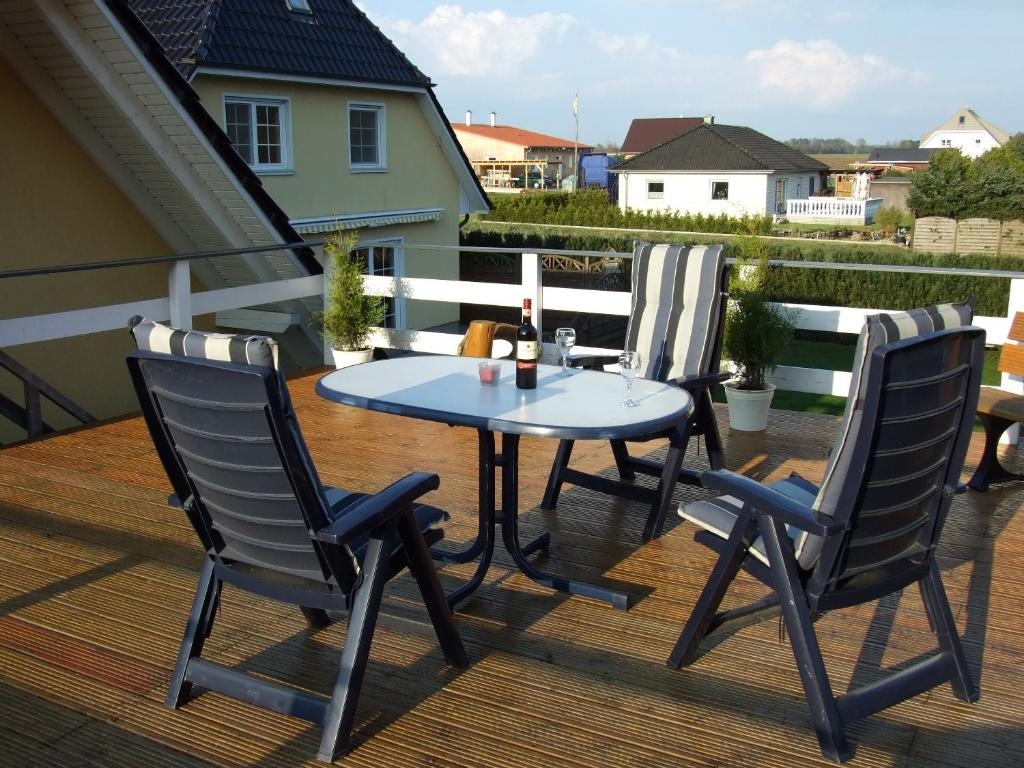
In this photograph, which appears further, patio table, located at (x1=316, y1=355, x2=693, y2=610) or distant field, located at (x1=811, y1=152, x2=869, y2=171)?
distant field, located at (x1=811, y1=152, x2=869, y2=171)

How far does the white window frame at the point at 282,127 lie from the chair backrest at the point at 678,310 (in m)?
10.5

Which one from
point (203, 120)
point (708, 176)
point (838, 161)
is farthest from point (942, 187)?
point (838, 161)

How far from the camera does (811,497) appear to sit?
9.35 feet

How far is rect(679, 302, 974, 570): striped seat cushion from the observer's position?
2.38 m

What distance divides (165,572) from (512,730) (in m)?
1.62

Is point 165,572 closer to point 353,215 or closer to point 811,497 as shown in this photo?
point 811,497

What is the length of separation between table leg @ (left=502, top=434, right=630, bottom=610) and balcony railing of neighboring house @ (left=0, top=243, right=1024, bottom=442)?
2.66m

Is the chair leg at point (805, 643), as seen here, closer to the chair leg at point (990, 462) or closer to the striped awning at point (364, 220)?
the chair leg at point (990, 462)

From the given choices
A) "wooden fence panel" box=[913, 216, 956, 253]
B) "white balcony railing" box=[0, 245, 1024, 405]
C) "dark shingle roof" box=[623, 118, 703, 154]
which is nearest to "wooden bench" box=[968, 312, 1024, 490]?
"white balcony railing" box=[0, 245, 1024, 405]

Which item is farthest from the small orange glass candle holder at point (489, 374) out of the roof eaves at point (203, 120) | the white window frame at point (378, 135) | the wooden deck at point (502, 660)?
the white window frame at point (378, 135)

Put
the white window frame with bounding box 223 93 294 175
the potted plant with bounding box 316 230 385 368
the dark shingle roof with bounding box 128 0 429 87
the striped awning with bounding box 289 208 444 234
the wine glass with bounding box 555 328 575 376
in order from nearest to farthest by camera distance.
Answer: the wine glass with bounding box 555 328 575 376 < the potted plant with bounding box 316 230 385 368 < the dark shingle roof with bounding box 128 0 429 87 < the white window frame with bounding box 223 93 294 175 < the striped awning with bounding box 289 208 444 234

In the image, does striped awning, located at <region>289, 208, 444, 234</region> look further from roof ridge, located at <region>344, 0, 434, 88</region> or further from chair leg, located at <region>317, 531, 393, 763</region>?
chair leg, located at <region>317, 531, 393, 763</region>

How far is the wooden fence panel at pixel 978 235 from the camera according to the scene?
2556cm

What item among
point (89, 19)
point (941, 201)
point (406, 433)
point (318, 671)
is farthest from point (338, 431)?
point (941, 201)
